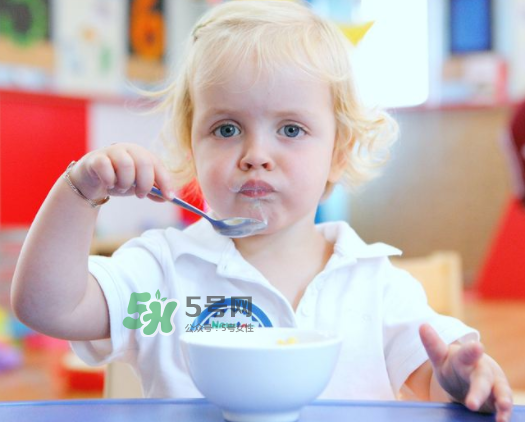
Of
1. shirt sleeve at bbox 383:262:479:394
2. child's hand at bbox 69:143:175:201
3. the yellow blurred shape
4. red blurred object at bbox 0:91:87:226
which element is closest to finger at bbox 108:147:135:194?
child's hand at bbox 69:143:175:201

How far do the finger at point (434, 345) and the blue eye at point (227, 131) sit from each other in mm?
308

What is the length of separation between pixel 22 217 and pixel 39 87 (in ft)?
2.34

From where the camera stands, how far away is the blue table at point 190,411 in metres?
0.52

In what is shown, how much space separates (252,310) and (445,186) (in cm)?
388

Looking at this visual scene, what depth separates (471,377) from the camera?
22.3 inches

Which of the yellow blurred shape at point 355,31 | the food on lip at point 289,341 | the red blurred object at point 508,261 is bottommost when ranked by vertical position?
the red blurred object at point 508,261

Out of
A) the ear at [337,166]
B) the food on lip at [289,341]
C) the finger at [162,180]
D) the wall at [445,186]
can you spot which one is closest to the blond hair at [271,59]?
the ear at [337,166]

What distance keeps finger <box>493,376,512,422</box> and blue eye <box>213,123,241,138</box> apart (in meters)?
0.37

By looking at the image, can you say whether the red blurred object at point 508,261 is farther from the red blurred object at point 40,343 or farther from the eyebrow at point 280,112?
the eyebrow at point 280,112

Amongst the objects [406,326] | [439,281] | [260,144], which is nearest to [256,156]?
[260,144]

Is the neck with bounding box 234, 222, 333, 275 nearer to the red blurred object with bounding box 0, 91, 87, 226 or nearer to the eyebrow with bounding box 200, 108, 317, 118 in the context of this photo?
the eyebrow with bounding box 200, 108, 317, 118

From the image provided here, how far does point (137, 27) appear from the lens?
3.89 meters

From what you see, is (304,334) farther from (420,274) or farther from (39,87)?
(39,87)

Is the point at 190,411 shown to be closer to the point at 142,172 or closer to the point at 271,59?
the point at 142,172
